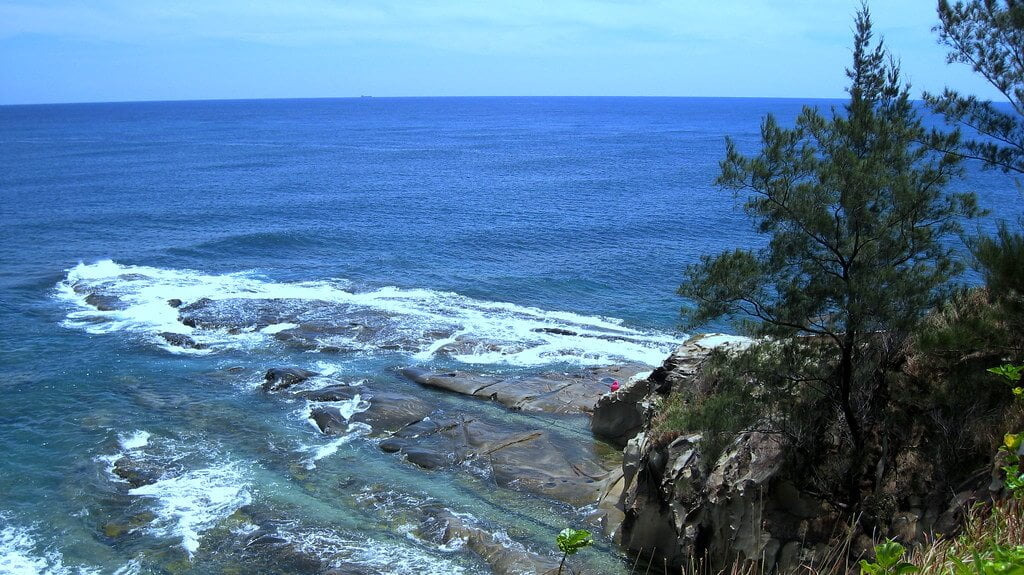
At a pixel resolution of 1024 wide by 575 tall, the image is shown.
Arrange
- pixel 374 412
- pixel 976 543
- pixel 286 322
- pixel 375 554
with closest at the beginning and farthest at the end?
1. pixel 976 543
2. pixel 375 554
3. pixel 374 412
4. pixel 286 322

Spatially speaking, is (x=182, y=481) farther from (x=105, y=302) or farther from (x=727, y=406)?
(x=105, y=302)

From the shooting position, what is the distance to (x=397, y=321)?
4094 centimetres

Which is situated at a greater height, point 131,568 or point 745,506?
point 745,506

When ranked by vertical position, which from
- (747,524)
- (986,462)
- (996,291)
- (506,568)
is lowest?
(506,568)

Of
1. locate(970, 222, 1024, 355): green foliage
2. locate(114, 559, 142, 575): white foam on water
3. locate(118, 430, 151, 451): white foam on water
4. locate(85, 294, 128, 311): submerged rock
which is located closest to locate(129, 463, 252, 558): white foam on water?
locate(114, 559, 142, 575): white foam on water

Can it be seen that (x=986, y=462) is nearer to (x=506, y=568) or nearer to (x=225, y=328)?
(x=506, y=568)

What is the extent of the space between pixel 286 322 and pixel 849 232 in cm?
3072

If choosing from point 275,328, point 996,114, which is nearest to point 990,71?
point 996,114

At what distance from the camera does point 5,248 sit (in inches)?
2146

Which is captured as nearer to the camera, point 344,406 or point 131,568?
point 131,568

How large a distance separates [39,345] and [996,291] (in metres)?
38.5

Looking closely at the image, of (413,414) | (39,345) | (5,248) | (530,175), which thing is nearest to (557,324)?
(413,414)

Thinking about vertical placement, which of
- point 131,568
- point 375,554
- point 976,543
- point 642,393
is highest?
point 976,543

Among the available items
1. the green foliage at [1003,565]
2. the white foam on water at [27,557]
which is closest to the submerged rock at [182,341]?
the white foam on water at [27,557]
